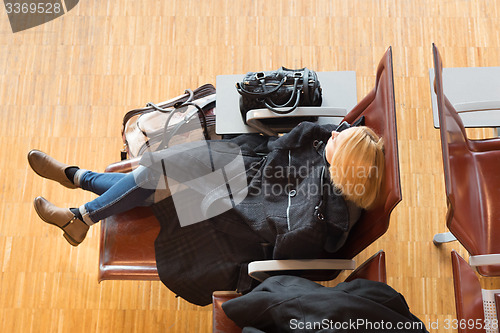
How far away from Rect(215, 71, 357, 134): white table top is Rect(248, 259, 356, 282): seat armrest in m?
0.52

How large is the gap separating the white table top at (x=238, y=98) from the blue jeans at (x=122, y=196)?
1.10 ft

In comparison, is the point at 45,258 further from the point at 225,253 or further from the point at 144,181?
the point at 225,253

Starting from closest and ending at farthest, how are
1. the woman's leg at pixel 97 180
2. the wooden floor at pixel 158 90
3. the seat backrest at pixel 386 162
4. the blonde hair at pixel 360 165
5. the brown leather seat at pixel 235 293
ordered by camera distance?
the seat backrest at pixel 386 162 < the blonde hair at pixel 360 165 < the brown leather seat at pixel 235 293 < the woman's leg at pixel 97 180 < the wooden floor at pixel 158 90

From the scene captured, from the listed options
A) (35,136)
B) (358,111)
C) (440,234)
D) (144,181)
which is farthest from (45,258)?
(440,234)

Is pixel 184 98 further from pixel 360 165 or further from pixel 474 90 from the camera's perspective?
pixel 474 90

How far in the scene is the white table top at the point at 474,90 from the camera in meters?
1.93

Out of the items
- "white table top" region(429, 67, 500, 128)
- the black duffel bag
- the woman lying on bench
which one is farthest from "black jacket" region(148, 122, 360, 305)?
"white table top" region(429, 67, 500, 128)

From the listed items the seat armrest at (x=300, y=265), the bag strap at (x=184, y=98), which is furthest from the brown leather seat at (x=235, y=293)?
the bag strap at (x=184, y=98)

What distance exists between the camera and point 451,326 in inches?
88.6

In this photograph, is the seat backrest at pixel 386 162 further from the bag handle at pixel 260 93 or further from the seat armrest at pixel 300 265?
the bag handle at pixel 260 93

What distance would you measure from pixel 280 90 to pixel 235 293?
0.74 m

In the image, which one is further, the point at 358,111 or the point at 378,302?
the point at 358,111

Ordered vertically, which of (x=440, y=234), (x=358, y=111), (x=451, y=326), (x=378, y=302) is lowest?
(x=451, y=326)

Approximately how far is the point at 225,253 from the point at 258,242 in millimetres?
126
